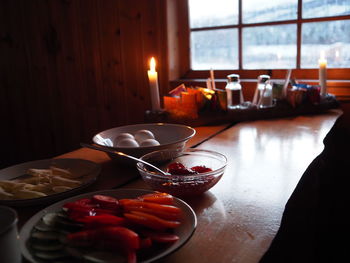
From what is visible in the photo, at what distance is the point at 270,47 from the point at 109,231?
75.1 inches

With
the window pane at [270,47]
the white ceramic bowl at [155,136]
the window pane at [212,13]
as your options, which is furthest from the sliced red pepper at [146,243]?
the window pane at [212,13]

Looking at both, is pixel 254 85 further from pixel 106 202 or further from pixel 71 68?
pixel 106 202

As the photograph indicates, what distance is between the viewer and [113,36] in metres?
2.11

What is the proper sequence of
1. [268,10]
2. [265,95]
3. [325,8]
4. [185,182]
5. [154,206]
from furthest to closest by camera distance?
1. [268,10]
2. [325,8]
3. [265,95]
4. [185,182]
5. [154,206]

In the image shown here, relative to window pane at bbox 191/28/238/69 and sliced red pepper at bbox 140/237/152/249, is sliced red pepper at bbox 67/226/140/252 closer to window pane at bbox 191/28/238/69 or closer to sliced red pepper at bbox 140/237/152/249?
sliced red pepper at bbox 140/237/152/249

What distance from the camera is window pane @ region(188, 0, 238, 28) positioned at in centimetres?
219

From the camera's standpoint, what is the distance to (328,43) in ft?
6.47

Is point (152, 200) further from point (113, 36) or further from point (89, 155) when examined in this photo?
point (113, 36)

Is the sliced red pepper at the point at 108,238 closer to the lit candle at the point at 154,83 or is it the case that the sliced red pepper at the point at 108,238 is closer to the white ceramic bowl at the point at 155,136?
the white ceramic bowl at the point at 155,136

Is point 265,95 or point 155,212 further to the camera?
point 265,95

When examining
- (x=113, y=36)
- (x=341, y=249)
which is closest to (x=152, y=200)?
(x=341, y=249)

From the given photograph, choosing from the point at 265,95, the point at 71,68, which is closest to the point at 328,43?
the point at 265,95

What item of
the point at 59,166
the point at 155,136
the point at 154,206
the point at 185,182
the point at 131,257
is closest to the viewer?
the point at 131,257

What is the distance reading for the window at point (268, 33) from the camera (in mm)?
1946
